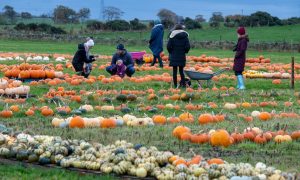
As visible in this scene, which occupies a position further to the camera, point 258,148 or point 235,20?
point 235,20

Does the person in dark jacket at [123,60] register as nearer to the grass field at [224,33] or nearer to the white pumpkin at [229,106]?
the white pumpkin at [229,106]

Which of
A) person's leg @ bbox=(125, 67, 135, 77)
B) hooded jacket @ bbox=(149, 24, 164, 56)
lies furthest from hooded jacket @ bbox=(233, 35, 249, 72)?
hooded jacket @ bbox=(149, 24, 164, 56)

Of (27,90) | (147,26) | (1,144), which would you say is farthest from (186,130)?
(147,26)

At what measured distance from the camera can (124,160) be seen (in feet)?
28.7

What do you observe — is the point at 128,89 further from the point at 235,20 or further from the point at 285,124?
the point at 235,20

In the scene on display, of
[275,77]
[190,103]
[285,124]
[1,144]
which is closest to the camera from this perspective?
[1,144]

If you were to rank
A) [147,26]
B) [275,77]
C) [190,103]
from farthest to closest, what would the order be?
[147,26] → [275,77] → [190,103]

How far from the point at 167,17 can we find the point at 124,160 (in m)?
77.2

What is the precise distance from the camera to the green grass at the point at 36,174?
8.69 meters

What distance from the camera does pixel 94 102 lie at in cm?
1634

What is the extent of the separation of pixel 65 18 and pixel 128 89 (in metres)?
87.4

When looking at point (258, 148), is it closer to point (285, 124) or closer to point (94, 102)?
point (285, 124)

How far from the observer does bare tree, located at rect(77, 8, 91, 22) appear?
106625 mm

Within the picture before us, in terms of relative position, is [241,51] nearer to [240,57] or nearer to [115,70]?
[240,57]
